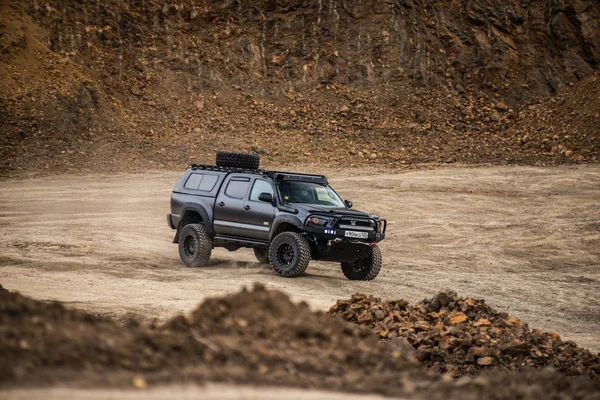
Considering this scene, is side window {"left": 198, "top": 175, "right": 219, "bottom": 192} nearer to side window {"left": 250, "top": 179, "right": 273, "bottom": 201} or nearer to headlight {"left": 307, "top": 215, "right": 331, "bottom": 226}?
side window {"left": 250, "top": 179, "right": 273, "bottom": 201}

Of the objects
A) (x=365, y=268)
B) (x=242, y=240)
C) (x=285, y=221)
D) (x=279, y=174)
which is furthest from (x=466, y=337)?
(x=242, y=240)

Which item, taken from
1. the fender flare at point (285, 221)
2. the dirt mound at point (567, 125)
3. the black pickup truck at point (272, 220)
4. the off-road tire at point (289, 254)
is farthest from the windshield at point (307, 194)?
the dirt mound at point (567, 125)

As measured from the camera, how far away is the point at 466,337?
1027cm

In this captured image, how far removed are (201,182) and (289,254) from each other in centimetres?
293

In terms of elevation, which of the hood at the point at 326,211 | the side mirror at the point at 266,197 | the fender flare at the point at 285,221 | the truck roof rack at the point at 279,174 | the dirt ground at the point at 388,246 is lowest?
the dirt ground at the point at 388,246

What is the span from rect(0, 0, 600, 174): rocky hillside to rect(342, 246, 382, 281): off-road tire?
17.3 metres

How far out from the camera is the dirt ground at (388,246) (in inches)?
572

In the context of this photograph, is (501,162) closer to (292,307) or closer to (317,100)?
(317,100)

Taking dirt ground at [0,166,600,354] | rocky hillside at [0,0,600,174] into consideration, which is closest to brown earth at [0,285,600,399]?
dirt ground at [0,166,600,354]

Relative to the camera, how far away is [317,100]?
39.7 m

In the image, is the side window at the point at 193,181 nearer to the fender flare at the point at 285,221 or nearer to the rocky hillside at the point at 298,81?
the fender flare at the point at 285,221

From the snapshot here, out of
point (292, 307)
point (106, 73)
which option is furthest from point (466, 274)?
point (106, 73)

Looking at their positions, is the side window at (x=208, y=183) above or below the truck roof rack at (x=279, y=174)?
below

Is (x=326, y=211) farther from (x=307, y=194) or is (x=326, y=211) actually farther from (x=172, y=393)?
(x=172, y=393)
